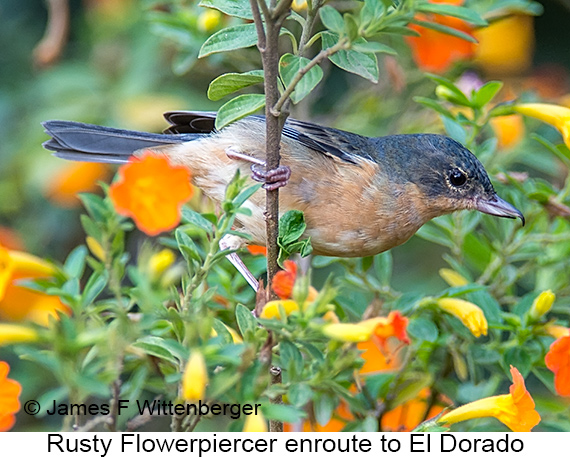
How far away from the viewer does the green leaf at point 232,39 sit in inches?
85.3

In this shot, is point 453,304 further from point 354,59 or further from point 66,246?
point 66,246

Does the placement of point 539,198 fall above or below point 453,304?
above

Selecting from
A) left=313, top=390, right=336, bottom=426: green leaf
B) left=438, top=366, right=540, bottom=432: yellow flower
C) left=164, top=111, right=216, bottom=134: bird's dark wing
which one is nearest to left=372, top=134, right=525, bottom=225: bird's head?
left=164, top=111, right=216, bottom=134: bird's dark wing

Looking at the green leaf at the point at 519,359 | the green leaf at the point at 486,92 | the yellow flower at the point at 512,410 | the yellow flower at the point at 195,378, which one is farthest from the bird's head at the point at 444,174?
the yellow flower at the point at 195,378

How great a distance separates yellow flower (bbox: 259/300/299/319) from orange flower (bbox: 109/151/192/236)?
0.33m

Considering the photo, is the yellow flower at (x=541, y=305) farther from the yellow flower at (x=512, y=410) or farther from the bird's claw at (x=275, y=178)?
the bird's claw at (x=275, y=178)

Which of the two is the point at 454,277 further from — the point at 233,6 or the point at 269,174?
the point at 233,6

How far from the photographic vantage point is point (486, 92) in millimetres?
2965

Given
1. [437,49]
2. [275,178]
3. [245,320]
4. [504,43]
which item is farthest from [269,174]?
[504,43]

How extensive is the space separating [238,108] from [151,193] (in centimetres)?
38

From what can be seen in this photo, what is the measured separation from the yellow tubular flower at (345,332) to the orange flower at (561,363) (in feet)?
2.25

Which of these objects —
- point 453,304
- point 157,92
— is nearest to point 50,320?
point 453,304

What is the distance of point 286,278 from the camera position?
200 cm
